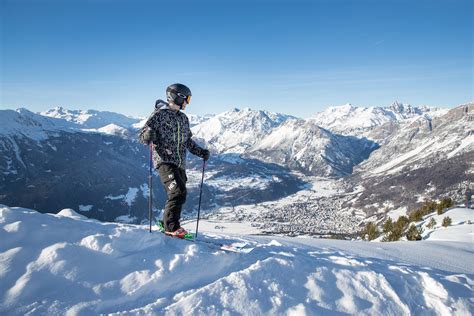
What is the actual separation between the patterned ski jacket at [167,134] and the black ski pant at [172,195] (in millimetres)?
301

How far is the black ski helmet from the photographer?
10.6m

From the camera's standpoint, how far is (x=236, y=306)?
19.4ft

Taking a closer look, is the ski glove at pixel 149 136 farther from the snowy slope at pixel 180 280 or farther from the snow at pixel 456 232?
the snow at pixel 456 232

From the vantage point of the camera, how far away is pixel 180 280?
673 cm

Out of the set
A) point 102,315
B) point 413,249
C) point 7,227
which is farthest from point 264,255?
point 413,249

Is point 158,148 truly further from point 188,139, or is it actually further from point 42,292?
point 42,292

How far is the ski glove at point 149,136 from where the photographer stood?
987cm

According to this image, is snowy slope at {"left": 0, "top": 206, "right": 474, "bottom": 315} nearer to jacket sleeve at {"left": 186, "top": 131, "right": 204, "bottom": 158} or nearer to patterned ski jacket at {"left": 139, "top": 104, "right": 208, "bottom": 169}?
patterned ski jacket at {"left": 139, "top": 104, "right": 208, "bottom": 169}

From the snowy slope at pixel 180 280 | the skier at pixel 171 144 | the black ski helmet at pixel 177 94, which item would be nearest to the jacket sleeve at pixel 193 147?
the skier at pixel 171 144

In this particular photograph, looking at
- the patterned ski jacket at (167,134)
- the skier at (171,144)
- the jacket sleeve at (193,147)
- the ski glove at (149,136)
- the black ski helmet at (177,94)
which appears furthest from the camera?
the jacket sleeve at (193,147)

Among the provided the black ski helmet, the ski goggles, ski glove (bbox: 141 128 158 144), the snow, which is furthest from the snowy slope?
the snow

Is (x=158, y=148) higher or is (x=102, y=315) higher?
(x=158, y=148)

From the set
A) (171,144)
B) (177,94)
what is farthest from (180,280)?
(177,94)

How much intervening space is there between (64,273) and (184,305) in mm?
2463
